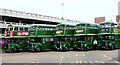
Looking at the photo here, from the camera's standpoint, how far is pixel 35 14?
55.4 meters

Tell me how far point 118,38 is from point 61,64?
14.3 m

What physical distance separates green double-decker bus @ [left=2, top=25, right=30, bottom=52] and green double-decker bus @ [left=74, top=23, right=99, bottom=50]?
8.02m

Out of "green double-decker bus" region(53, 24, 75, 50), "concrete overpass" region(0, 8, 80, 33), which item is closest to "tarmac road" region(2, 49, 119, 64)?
"green double-decker bus" region(53, 24, 75, 50)

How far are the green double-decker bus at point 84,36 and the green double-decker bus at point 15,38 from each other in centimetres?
802

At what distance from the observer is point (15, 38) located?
23766 mm

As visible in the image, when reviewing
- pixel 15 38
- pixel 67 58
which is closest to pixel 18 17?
pixel 15 38

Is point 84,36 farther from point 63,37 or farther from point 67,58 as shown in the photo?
point 67,58

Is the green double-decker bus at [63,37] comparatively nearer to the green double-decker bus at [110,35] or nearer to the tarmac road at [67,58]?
the green double-decker bus at [110,35]

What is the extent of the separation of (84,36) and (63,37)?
3211mm

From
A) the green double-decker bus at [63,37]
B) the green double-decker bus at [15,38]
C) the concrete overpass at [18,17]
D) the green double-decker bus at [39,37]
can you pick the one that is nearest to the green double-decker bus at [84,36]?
the green double-decker bus at [63,37]

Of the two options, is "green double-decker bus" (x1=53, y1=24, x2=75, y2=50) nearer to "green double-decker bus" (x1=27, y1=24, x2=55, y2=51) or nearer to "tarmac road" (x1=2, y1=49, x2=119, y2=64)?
"green double-decker bus" (x1=27, y1=24, x2=55, y2=51)

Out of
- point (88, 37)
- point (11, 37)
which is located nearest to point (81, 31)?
point (88, 37)

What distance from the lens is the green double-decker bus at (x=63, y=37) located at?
2383 cm

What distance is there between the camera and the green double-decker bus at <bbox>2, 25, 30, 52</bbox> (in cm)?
2350
